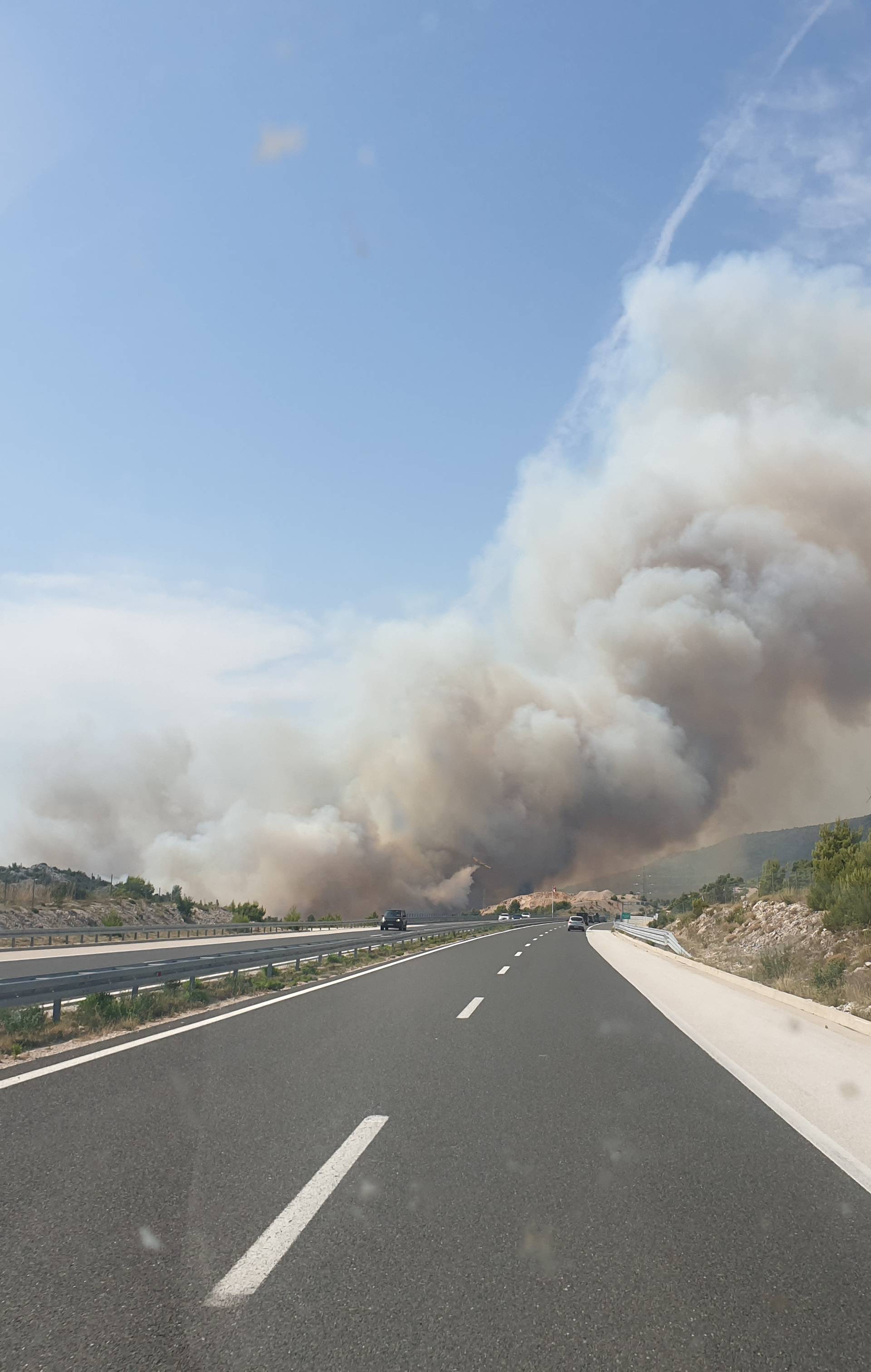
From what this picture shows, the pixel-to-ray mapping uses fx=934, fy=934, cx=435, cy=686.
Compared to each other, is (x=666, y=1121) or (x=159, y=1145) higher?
(x=159, y=1145)

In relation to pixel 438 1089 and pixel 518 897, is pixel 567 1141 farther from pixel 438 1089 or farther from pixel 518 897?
pixel 518 897

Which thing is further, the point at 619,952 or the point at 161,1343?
the point at 619,952

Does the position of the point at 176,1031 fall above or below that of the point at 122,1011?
below

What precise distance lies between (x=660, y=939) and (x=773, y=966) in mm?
15200

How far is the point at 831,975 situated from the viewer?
16.2 meters

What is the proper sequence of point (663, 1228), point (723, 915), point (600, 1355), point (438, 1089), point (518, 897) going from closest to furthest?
point (600, 1355) → point (663, 1228) → point (438, 1089) → point (723, 915) → point (518, 897)

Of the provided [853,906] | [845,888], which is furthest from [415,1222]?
[845,888]

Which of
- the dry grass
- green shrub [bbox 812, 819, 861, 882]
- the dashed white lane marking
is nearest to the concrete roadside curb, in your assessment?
the dashed white lane marking

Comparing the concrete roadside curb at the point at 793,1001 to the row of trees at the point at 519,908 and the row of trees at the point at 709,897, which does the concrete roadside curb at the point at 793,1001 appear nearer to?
the row of trees at the point at 709,897

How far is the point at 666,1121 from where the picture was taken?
642 cm

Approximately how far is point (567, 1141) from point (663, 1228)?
5.12ft

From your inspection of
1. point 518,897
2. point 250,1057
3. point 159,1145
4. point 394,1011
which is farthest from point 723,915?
point 518,897

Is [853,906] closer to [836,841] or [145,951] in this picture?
[145,951]

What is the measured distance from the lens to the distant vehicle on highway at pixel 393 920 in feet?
168
